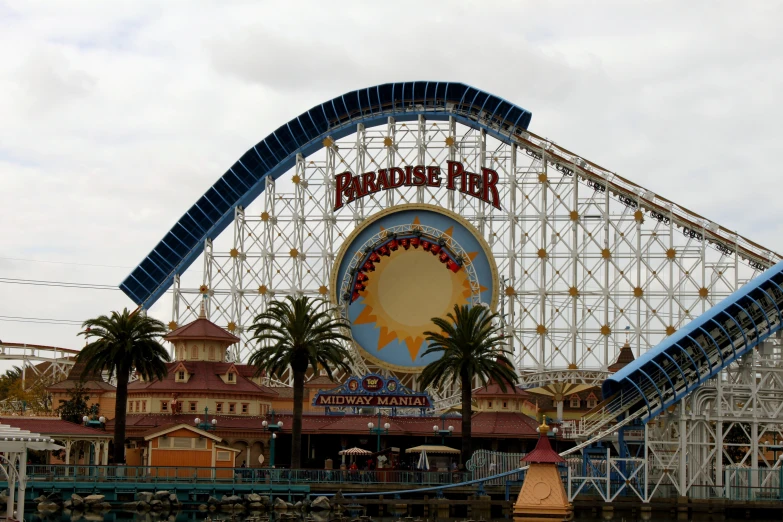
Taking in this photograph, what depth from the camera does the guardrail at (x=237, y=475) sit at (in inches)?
2960

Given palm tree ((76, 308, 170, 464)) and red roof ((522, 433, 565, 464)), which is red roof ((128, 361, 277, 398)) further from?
red roof ((522, 433, 565, 464))

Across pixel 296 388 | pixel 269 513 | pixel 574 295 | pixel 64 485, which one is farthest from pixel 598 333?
pixel 64 485

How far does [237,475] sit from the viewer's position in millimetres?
77938

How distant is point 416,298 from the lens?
10581cm

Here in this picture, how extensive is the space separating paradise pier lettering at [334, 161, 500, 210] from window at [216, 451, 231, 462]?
29665 millimetres

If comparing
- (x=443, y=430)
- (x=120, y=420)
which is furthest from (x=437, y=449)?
(x=120, y=420)

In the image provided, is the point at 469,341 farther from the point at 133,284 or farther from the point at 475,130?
the point at 133,284

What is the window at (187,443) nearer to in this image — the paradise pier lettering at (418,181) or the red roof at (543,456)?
the red roof at (543,456)

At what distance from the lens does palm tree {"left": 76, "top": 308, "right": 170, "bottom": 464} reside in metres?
81.9

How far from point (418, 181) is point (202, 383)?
82.8ft

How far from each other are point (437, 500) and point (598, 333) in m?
31.0

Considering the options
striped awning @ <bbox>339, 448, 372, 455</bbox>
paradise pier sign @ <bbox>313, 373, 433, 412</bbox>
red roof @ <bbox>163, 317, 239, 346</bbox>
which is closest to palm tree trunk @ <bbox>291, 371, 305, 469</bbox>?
striped awning @ <bbox>339, 448, 372, 455</bbox>

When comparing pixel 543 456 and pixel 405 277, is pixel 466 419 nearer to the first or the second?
pixel 543 456

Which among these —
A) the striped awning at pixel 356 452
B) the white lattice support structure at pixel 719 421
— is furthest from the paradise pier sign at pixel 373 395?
the white lattice support structure at pixel 719 421
